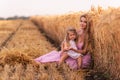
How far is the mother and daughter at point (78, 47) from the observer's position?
37.7 feet

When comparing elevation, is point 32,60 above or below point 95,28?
below

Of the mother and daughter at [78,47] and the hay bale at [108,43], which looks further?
the mother and daughter at [78,47]

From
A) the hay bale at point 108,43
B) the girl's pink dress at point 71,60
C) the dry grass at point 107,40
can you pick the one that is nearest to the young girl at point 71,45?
Answer: the girl's pink dress at point 71,60

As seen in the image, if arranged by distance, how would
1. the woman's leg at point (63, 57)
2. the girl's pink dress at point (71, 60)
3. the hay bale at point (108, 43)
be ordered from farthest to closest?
the woman's leg at point (63, 57) < the girl's pink dress at point (71, 60) < the hay bale at point (108, 43)

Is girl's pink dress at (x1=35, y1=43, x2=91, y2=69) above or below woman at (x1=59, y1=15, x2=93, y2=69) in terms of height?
below

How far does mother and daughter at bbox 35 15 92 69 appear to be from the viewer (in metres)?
11.5

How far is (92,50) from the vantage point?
11.5m

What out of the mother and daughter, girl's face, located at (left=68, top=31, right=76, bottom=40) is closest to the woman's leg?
the mother and daughter

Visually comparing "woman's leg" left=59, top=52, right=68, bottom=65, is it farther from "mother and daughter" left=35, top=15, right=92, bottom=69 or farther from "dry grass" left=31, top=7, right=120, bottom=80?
"dry grass" left=31, top=7, right=120, bottom=80

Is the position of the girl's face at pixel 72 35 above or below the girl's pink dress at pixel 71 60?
above

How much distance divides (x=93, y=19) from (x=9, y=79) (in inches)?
112

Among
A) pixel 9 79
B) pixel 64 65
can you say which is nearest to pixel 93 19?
pixel 64 65

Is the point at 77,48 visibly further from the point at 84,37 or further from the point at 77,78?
the point at 77,78

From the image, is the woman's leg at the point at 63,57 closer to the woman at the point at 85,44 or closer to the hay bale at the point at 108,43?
the woman at the point at 85,44
